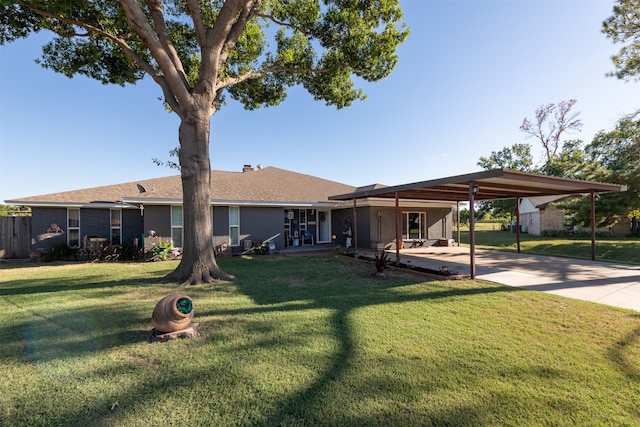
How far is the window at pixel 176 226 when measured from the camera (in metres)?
11.9

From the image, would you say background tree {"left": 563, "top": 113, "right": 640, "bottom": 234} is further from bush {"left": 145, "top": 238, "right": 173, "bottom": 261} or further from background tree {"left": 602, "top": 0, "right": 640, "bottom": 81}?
bush {"left": 145, "top": 238, "right": 173, "bottom": 261}

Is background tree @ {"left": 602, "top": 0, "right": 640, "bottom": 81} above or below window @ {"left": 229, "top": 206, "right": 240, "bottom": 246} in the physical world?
above

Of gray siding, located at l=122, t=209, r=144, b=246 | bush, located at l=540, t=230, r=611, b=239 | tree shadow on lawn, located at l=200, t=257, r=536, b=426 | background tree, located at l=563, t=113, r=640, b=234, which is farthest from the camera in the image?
bush, located at l=540, t=230, r=611, b=239

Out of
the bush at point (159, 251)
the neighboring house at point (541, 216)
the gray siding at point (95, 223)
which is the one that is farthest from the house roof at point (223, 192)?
the neighboring house at point (541, 216)

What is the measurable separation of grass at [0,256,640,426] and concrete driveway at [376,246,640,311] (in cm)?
100

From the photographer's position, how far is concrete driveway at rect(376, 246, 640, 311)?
591 centimetres

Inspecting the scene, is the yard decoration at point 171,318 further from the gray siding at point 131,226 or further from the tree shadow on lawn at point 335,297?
the gray siding at point 131,226

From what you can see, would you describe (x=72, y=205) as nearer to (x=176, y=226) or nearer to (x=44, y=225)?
(x=44, y=225)

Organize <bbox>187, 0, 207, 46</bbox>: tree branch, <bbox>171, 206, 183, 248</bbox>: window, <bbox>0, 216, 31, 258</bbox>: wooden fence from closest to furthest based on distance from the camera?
<bbox>187, 0, 207, 46</bbox>: tree branch
<bbox>171, 206, 183, 248</bbox>: window
<bbox>0, 216, 31, 258</bbox>: wooden fence

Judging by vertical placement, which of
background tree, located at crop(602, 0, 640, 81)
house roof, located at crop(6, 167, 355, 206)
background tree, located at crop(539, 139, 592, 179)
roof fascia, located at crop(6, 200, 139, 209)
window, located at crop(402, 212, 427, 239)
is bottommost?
window, located at crop(402, 212, 427, 239)

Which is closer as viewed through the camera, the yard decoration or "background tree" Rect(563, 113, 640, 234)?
the yard decoration

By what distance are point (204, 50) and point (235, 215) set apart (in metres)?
7.24

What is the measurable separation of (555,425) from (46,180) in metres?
24.8

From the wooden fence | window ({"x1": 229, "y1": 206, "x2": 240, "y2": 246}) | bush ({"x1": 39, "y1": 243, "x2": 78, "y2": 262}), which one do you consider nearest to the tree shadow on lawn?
window ({"x1": 229, "y1": 206, "x2": 240, "y2": 246})
